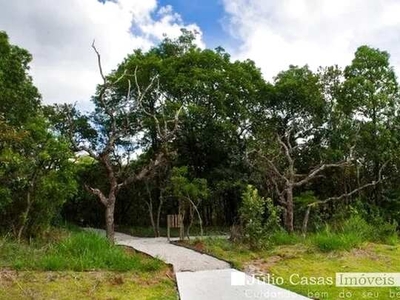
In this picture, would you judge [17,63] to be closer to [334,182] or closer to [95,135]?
[95,135]

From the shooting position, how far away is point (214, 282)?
236 inches

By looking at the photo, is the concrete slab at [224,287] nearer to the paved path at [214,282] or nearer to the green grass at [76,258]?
the paved path at [214,282]

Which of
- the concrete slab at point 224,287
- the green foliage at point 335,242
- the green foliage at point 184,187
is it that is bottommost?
the concrete slab at point 224,287

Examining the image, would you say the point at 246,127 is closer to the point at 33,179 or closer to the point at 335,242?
the point at 335,242

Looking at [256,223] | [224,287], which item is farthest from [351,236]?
[224,287]

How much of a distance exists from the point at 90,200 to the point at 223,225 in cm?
583

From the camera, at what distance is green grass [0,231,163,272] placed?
21.3 feet

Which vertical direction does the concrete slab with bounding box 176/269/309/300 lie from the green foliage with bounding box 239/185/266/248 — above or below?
below

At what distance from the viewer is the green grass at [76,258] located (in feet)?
21.3

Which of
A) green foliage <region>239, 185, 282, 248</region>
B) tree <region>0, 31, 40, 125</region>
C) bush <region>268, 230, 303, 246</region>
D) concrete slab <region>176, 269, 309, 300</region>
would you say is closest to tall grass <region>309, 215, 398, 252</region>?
bush <region>268, 230, 303, 246</region>

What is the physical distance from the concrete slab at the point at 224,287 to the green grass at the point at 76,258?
30.5 inches

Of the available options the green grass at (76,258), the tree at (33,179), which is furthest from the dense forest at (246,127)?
the green grass at (76,258)

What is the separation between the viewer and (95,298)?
5180mm

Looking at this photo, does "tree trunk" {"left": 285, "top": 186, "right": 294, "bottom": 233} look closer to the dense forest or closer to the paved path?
the dense forest
